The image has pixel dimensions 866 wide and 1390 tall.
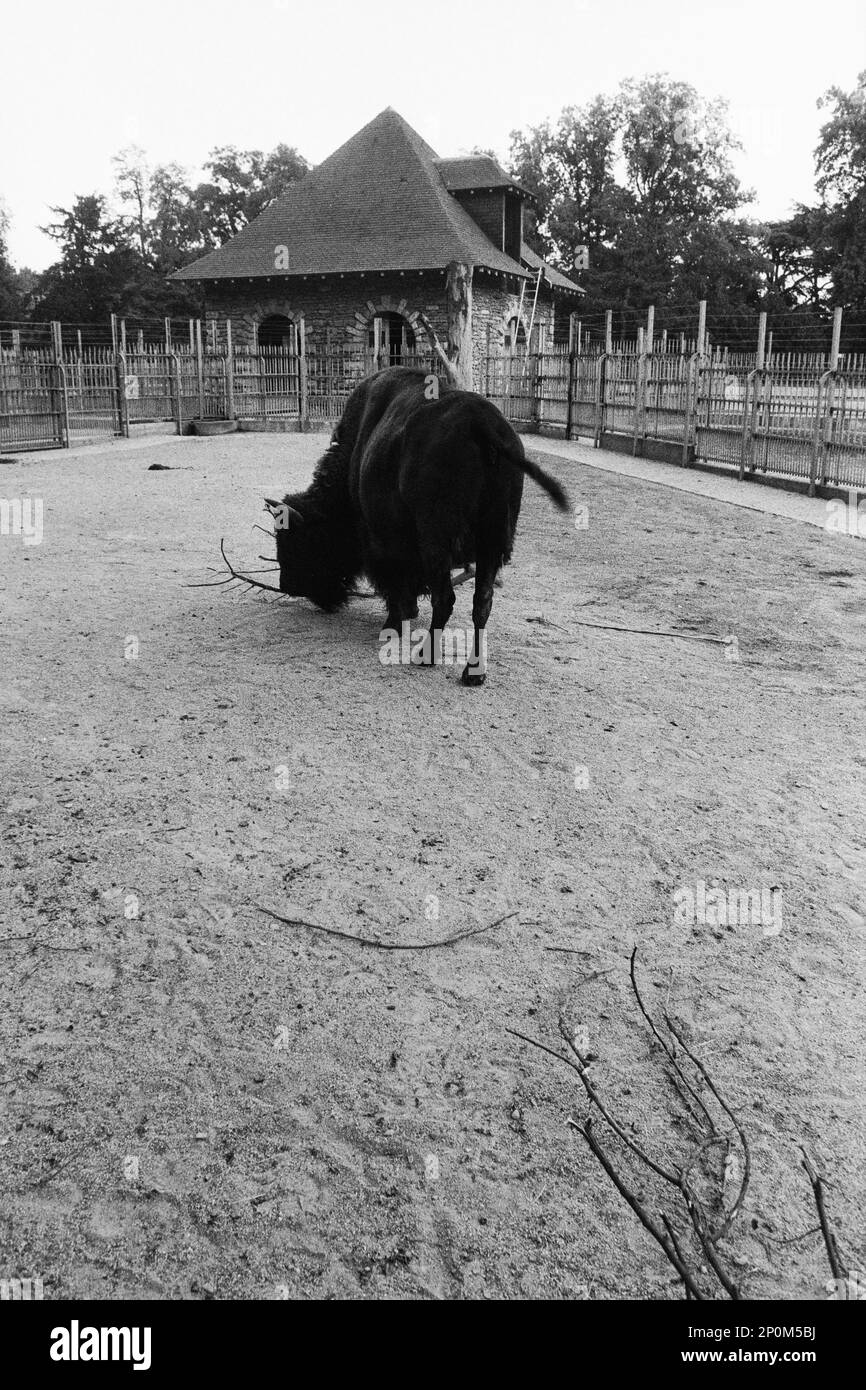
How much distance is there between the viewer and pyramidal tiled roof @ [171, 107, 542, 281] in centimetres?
2959

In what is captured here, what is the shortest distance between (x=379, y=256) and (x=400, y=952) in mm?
29084

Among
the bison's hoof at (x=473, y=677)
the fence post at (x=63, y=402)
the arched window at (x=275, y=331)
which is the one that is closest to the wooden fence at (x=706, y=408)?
the arched window at (x=275, y=331)

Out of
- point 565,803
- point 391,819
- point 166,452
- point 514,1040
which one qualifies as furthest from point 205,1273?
point 166,452

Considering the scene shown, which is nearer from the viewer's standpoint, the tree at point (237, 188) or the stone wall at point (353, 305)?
the stone wall at point (353, 305)

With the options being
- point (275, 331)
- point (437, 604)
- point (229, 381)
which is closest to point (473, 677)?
point (437, 604)

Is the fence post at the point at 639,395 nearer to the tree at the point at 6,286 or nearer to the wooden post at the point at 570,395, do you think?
the wooden post at the point at 570,395

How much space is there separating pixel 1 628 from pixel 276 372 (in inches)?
822

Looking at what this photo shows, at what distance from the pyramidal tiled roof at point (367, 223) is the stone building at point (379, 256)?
46mm

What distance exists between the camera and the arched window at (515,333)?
107 feet

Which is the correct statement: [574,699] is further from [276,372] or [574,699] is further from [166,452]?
[276,372]

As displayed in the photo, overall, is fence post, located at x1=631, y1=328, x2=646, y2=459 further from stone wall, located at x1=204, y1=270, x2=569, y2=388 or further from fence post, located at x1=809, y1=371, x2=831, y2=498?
stone wall, located at x1=204, y1=270, x2=569, y2=388

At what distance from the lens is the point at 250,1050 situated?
274cm

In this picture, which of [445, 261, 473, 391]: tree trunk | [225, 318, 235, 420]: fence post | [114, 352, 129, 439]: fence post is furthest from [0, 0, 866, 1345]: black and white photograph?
[225, 318, 235, 420]: fence post
